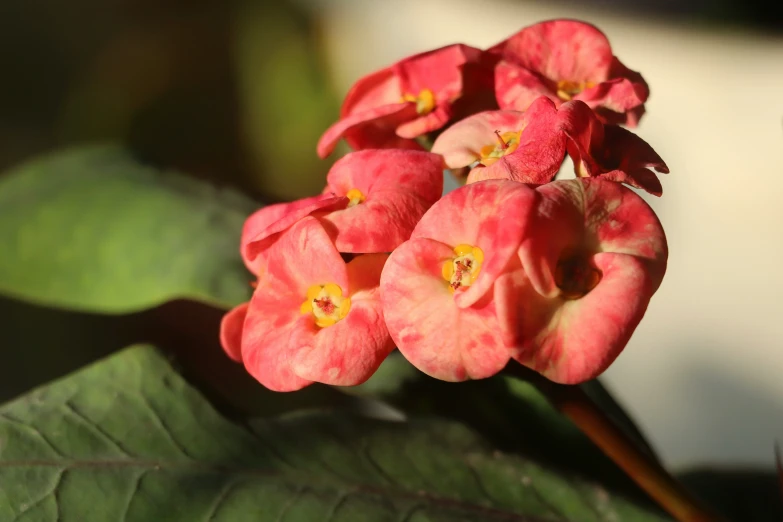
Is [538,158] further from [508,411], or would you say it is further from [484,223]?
[508,411]

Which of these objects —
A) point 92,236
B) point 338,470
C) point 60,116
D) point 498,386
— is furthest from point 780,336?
point 60,116

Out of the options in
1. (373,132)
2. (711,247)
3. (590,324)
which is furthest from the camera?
(711,247)

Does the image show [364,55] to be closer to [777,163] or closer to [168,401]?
[777,163]

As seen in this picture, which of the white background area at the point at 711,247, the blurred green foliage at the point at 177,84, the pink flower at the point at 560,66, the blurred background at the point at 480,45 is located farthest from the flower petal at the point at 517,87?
the blurred green foliage at the point at 177,84

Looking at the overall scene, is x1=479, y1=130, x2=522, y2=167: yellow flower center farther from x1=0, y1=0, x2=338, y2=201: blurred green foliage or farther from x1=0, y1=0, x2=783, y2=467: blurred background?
x1=0, y1=0, x2=338, y2=201: blurred green foliage

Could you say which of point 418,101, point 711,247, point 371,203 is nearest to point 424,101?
point 418,101

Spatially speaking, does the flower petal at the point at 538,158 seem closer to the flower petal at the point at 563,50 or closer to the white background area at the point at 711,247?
the flower petal at the point at 563,50

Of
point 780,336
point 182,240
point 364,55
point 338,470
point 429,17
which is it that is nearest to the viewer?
point 338,470
